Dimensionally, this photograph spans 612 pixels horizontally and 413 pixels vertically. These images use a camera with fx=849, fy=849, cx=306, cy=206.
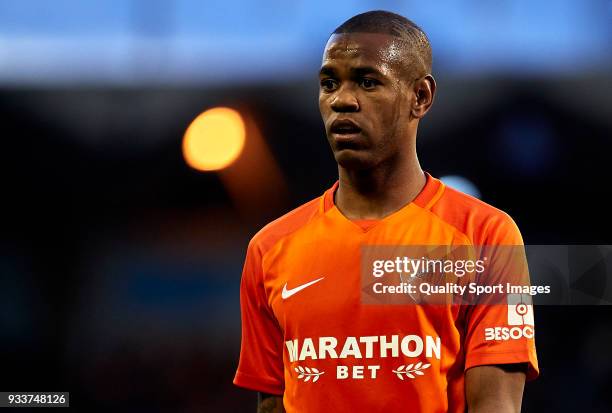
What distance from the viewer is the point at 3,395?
267cm

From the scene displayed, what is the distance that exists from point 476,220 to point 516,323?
261mm

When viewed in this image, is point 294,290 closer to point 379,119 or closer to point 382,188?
point 382,188

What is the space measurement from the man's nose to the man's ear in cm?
18

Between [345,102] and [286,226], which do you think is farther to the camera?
[286,226]

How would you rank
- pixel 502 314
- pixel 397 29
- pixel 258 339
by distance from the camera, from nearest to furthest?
pixel 502 314 → pixel 397 29 → pixel 258 339

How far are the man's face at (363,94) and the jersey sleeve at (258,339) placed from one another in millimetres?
396

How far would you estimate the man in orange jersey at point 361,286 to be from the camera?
1.91 metres

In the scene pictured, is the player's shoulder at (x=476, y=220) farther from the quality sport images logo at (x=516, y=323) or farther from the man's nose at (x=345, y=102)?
the man's nose at (x=345, y=102)

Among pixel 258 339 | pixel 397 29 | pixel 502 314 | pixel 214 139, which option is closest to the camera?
pixel 502 314

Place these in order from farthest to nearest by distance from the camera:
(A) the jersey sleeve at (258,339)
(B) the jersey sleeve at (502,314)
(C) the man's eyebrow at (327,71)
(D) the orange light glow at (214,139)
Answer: (D) the orange light glow at (214,139) < (A) the jersey sleeve at (258,339) < (C) the man's eyebrow at (327,71) < (B) the jersey sleeve at (502,314)

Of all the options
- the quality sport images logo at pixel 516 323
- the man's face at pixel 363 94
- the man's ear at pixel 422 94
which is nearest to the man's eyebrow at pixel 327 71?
the man's face at pixel 363 94

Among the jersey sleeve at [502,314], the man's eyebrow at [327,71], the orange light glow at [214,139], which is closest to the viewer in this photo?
the jersey sleeve at [502,314]

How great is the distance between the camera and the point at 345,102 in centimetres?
197

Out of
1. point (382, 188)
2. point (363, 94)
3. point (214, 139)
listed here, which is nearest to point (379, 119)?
point (363, 94)
